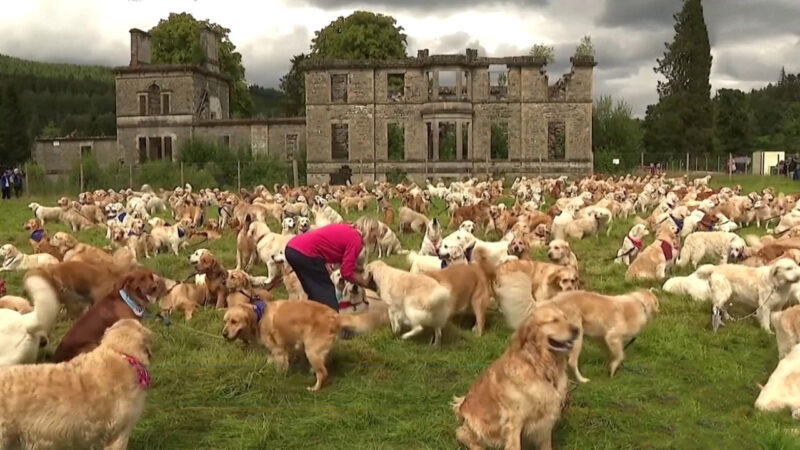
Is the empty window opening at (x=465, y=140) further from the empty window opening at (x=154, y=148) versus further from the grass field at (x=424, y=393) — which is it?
the grass field at (x=424, y=393)

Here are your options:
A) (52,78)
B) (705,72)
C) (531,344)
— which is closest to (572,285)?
(531,344)

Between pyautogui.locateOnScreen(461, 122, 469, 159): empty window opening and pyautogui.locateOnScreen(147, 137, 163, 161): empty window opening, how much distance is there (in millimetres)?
21179

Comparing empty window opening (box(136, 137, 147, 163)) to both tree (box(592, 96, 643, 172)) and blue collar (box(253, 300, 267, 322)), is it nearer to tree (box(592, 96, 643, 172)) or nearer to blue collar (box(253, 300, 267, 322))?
tree (box(592, 96, 643, 172))

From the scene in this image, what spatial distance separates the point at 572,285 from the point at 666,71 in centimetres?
6367

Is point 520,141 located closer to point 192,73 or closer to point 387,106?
point 387,106

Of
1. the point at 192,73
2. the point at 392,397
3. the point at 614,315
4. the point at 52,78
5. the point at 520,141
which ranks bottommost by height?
the point at 392,397

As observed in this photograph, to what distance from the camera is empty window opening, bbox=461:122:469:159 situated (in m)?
50.8

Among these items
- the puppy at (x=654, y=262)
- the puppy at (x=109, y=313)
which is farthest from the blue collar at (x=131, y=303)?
the puppy at (x=654, y=262)

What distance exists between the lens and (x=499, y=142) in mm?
53656

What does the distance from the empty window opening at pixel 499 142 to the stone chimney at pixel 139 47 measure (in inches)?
991

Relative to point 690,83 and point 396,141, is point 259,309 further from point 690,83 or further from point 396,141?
point 690,83

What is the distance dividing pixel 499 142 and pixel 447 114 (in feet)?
18.4

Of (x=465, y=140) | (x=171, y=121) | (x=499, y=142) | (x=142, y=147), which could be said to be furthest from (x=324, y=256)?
(x=142, y=147)

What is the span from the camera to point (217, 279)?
1083 centimetres
